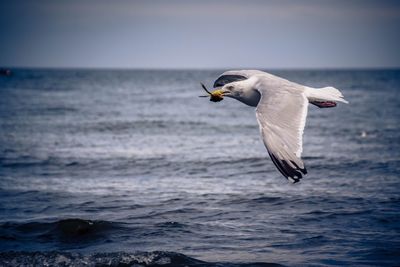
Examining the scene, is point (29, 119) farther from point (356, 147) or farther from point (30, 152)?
point (356, 147)

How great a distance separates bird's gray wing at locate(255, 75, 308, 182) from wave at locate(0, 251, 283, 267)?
7.81 feet

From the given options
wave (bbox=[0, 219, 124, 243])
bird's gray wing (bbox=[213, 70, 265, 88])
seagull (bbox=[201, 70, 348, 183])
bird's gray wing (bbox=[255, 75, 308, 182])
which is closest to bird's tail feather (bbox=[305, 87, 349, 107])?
seagull (bbox=[201, 70, 348, 183])

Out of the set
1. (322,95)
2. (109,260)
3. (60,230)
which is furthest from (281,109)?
(60,230)

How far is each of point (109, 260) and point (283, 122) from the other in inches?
132

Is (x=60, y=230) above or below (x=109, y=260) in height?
below

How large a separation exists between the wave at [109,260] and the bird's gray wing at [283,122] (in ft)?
7.81

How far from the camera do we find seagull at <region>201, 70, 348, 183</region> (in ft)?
17.6

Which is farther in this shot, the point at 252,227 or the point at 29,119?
the point at 29,119

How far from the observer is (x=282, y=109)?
20.7ft

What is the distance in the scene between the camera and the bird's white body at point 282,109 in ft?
17.7

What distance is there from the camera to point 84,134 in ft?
74.6

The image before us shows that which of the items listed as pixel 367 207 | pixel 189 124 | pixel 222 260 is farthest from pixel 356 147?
pixel 222 260

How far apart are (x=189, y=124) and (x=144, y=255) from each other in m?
18.4

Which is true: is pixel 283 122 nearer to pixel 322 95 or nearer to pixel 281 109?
pixel 281 109
